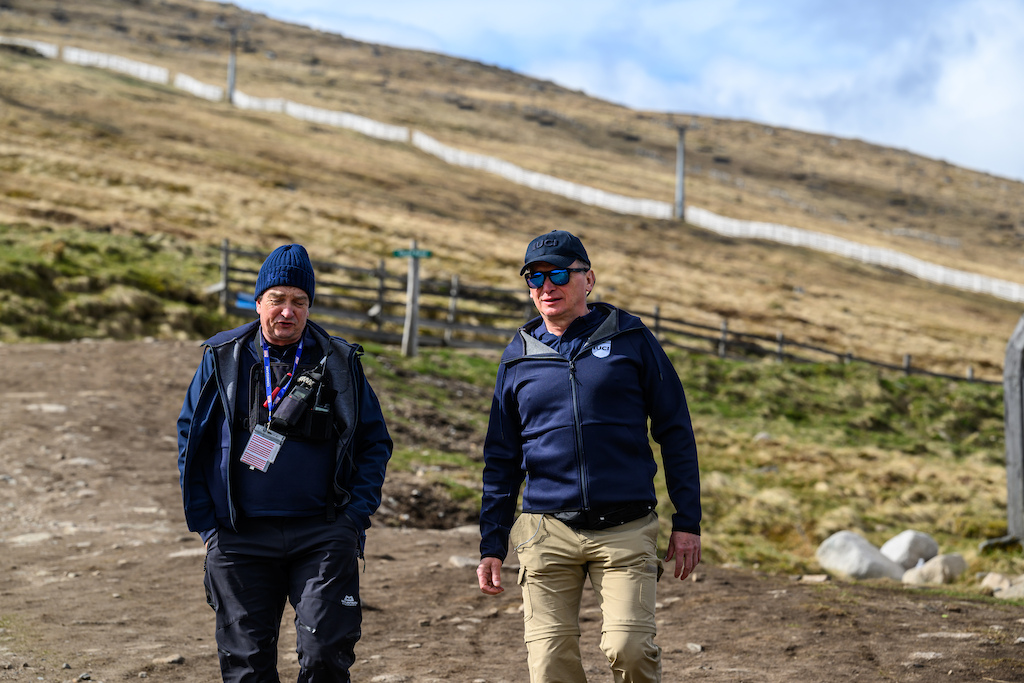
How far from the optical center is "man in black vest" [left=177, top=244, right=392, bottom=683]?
10.3 ft

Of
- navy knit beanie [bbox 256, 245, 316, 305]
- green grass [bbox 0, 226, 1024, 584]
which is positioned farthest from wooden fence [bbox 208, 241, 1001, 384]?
navy knit beanie [bbox 256, 245, 316, 305]

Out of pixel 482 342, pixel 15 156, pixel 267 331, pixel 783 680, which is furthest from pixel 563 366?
pixel 15 156

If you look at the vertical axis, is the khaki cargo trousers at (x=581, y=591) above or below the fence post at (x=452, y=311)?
below

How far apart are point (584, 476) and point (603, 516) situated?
149 mm

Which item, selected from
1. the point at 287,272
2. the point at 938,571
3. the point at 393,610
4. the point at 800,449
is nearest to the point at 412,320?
the point at 800,449

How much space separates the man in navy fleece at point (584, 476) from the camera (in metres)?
3.10

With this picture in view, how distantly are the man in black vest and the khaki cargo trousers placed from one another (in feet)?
1.96

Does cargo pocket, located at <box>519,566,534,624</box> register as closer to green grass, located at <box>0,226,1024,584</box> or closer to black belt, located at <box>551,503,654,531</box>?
black belt, located at <box>551,503,654,531</box>

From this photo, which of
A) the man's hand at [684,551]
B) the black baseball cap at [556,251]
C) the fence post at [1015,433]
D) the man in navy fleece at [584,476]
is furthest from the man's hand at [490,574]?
the fence post at [1015,433]

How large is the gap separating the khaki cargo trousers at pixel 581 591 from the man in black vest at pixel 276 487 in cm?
60

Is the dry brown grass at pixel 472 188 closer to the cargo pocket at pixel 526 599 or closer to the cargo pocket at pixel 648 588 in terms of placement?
the cargo pocket at pixel 526 599

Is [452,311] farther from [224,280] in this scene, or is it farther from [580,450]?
[580,450]

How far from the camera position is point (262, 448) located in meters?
3.21

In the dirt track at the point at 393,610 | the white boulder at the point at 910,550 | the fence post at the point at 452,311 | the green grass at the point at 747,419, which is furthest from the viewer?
the fence post at the point at 452,311
